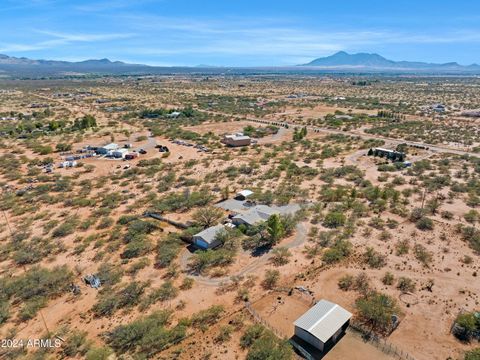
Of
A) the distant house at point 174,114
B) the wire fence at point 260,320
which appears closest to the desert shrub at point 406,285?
the wire fence at point 260,320

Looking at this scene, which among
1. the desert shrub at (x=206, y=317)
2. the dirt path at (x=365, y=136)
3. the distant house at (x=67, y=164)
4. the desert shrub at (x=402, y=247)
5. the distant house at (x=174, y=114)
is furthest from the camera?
the distant house at (x=174, y=114)

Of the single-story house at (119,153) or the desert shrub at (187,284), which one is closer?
the desert shrub at (187,284)

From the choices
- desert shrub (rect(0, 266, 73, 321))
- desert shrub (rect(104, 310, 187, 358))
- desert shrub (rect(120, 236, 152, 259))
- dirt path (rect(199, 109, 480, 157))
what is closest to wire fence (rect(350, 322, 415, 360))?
desert shrub (rect(104, 310, 187, 358))

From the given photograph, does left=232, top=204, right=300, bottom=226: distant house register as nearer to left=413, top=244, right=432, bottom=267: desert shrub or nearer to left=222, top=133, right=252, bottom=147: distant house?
left=413, top=244, right=432, bottom=267: desert shrub

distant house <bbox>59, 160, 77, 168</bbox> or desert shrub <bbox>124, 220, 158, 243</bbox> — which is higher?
distant house <bbox>59, 160, 77, 168</bbox>

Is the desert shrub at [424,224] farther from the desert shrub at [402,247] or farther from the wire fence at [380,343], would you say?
the wire fence at [380,343]

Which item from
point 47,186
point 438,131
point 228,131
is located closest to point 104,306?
point 47,186

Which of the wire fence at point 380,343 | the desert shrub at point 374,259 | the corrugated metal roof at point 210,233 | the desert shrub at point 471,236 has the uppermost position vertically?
the corrugated metal roof at point 210,233

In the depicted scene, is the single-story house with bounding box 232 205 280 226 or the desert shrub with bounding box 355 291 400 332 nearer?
the desert shrub with bounding box 355 291 400 332
